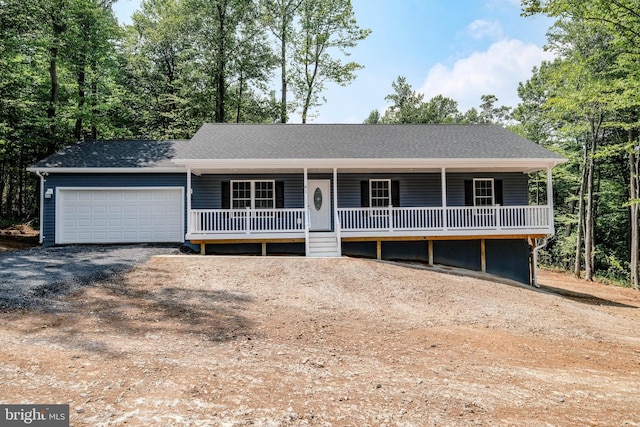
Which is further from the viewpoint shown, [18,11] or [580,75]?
[580,75]

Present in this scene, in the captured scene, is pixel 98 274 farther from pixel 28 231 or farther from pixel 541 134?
pixel 541 134

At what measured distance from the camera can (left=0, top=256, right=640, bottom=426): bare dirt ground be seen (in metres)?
3.21

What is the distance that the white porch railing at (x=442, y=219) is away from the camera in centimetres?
1206

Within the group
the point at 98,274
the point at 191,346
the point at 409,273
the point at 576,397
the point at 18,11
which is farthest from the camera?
the point at 18,11

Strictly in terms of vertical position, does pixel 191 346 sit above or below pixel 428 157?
below

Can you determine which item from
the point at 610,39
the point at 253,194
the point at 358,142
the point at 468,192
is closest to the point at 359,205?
the point at 358,142

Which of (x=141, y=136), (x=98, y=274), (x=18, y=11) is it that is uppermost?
(x=18, y=11)

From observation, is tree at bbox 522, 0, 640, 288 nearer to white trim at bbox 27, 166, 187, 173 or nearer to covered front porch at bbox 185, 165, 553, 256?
covered front porch at bbox 185, 165, 553, 256

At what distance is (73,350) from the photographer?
4.18 metres

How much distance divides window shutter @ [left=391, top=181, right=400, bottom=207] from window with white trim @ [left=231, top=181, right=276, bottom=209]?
458 cm

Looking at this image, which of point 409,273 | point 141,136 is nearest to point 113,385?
point 409,273

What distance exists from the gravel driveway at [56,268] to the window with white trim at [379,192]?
729 centimetres

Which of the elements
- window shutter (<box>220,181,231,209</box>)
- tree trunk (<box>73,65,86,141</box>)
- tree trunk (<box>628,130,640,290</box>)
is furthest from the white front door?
tree trunk (<box>628,130,640,290</box>)

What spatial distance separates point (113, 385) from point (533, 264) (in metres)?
13.9
